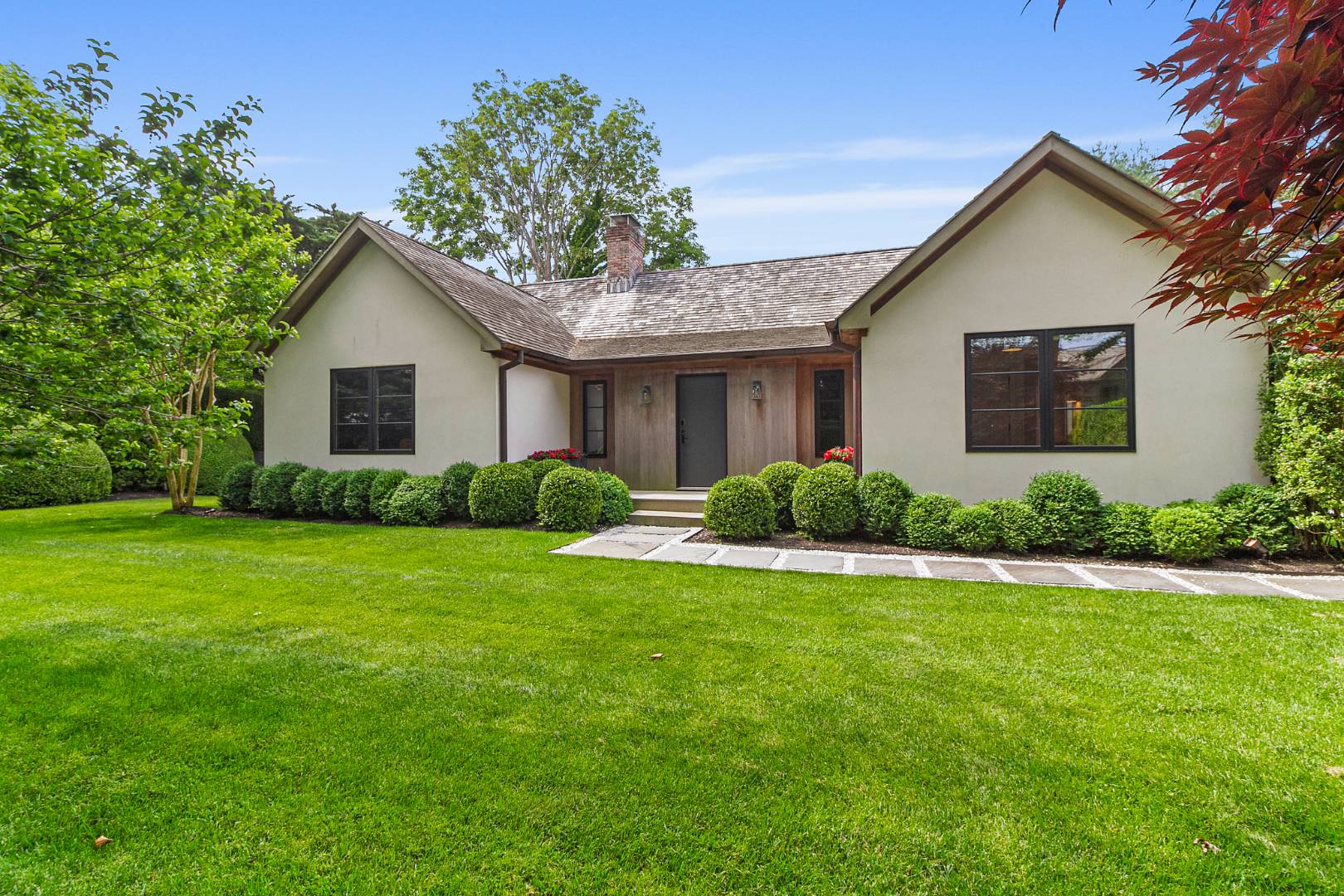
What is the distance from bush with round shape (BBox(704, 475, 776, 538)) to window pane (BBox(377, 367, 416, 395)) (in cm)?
635

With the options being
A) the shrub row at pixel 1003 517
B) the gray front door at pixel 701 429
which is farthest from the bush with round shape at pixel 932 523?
the gray front door at pixel 701 429

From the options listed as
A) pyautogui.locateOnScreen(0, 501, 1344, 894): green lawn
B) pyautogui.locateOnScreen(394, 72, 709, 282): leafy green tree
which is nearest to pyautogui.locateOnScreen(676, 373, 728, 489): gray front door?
pyautogui.locateOnScreen(0, 501, 1344, 894): green lawn

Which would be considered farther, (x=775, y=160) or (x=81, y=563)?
(x=775, y=160)

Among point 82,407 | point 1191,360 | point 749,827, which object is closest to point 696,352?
point 1191,360

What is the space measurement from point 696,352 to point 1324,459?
334 inches

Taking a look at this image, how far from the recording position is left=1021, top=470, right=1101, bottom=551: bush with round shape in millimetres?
7219

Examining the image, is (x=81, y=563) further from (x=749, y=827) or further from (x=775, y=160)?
(x=775, y=160)

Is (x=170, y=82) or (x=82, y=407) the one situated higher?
(x=170, y=82)

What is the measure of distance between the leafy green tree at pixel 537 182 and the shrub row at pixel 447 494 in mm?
Answer: 17084

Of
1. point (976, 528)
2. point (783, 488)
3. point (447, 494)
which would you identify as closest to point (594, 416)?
point (447, 494)

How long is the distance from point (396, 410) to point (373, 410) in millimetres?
495

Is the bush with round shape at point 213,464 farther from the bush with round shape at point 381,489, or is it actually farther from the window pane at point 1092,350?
the window pane at point 1092,350

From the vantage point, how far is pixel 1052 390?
26.8ft

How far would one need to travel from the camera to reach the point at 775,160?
46.8 feet
